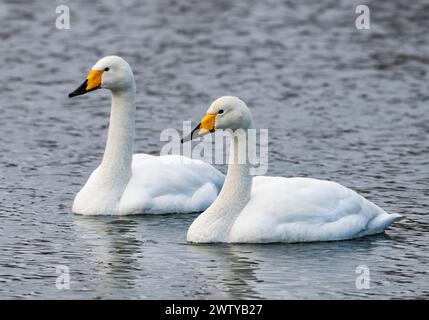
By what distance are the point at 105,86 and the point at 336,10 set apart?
628 inches

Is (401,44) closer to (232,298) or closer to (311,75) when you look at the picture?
(311,75)

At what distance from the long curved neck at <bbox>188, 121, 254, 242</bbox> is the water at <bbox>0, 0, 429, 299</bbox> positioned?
0.17 m

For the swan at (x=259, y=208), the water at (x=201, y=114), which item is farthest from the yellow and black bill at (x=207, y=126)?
the water at (x=201, y=114)

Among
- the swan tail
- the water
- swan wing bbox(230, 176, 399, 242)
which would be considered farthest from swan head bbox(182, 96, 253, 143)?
the swan tail

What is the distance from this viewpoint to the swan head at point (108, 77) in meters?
17.2

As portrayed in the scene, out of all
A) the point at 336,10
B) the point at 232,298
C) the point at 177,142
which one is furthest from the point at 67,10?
the point at 232,298

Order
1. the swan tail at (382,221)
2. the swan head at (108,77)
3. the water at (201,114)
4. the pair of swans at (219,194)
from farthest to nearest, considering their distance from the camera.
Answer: the swan head at (108,77)
the swan tail at (382,221)
the pair of swans at (219,194)
the water at (201,114)

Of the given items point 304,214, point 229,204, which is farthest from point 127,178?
point 304,214

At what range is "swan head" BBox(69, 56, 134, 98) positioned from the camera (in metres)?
17.2

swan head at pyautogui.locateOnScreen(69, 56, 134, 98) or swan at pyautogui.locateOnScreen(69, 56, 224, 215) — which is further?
swan head at pyautogui.locateOnScreen(69, 56, 134, 98)

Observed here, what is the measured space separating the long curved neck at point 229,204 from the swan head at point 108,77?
2.23m

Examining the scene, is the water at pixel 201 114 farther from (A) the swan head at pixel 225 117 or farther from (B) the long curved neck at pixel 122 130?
(A) the swan head at pixel 225 117

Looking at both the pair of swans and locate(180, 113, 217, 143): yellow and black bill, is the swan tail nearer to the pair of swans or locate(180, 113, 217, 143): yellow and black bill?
the pair of swans

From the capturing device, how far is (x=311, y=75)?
26094 millimetres
